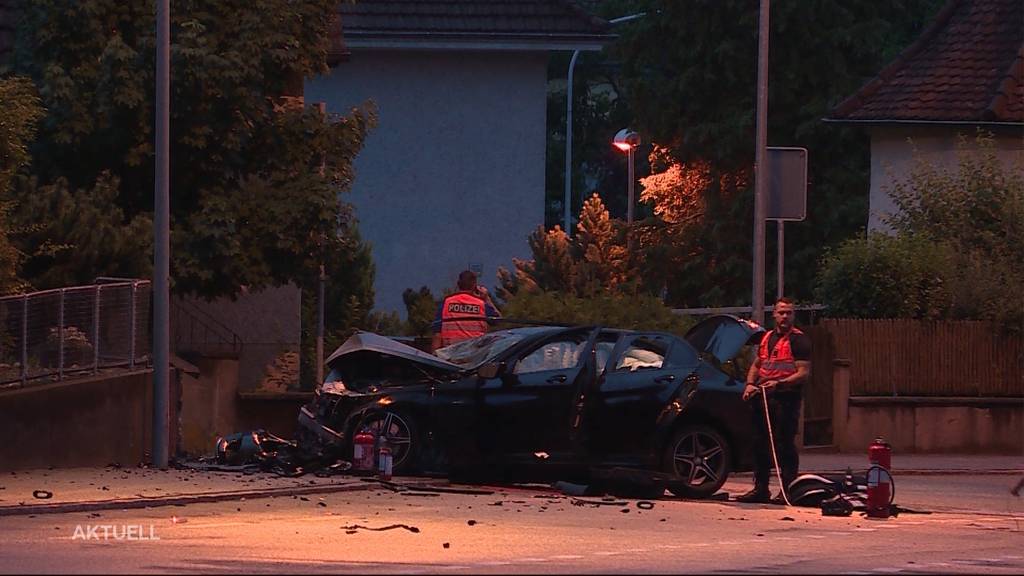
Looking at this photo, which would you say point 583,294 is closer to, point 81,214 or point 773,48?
point 81,214

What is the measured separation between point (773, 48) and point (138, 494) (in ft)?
97.9

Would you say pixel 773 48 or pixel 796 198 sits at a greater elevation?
pixel 773 48

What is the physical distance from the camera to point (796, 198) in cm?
2656

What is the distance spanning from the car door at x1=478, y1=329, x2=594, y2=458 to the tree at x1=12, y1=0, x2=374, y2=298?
7036 millimetres

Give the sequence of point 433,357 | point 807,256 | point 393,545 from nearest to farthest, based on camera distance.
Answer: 1. point 393,545
2. point 433,357
3. point 807,256

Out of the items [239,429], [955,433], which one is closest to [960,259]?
[955,433]

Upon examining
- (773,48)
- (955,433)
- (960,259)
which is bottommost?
(955,433)

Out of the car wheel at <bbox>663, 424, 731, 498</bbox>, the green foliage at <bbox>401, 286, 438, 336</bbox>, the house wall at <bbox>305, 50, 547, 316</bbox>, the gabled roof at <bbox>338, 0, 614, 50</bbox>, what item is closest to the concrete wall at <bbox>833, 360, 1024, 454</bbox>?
the green foliage at <bbox>401, 286, 438, 336</bbox>

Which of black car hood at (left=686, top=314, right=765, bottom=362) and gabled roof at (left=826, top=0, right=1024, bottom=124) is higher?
gabled roof at (left=826, top=0, right=1024, bottom=124)

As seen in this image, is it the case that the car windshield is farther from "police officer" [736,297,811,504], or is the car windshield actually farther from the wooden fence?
the wooden fence

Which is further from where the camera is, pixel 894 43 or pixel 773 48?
pixel 894 43

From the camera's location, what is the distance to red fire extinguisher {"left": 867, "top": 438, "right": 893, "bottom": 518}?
18.2 m

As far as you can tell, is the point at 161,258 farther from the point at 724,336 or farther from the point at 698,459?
the point at 698,459

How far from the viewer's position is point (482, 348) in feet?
67.8
